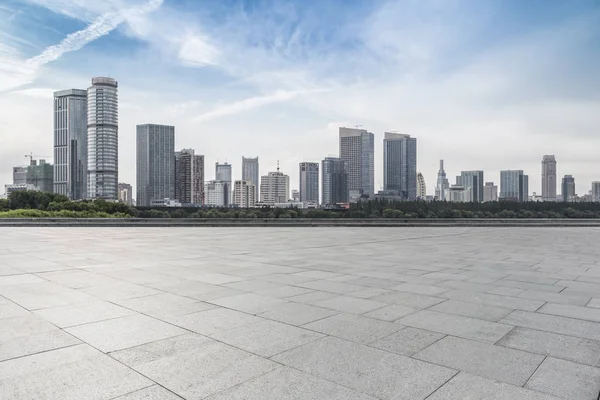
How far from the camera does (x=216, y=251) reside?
14.9 meters

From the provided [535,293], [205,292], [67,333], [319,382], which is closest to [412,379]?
[319,382]

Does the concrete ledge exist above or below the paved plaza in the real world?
above

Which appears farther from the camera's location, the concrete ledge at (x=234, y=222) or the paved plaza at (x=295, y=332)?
the concrete ledge at (x=234, y=222)

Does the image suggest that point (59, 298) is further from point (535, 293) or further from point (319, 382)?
point (535, 293)

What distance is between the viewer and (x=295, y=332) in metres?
5.65

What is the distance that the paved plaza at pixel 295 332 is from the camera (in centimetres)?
404

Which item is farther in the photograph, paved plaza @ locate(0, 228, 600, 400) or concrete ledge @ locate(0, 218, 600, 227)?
concrete ledge @ locate(0, 218, 600, 227)

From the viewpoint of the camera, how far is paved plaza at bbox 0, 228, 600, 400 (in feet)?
13.3

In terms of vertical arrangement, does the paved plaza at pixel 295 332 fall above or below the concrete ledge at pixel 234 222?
below

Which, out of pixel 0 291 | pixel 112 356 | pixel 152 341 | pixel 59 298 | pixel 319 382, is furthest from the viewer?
pixel 0 291

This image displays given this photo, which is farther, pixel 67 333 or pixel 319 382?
pixel 67 333

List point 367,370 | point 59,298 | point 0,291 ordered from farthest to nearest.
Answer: point 0,291 → point 59,298 → point 367,370

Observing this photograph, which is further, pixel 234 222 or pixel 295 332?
pixel 234 222

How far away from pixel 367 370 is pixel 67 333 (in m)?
3.79
